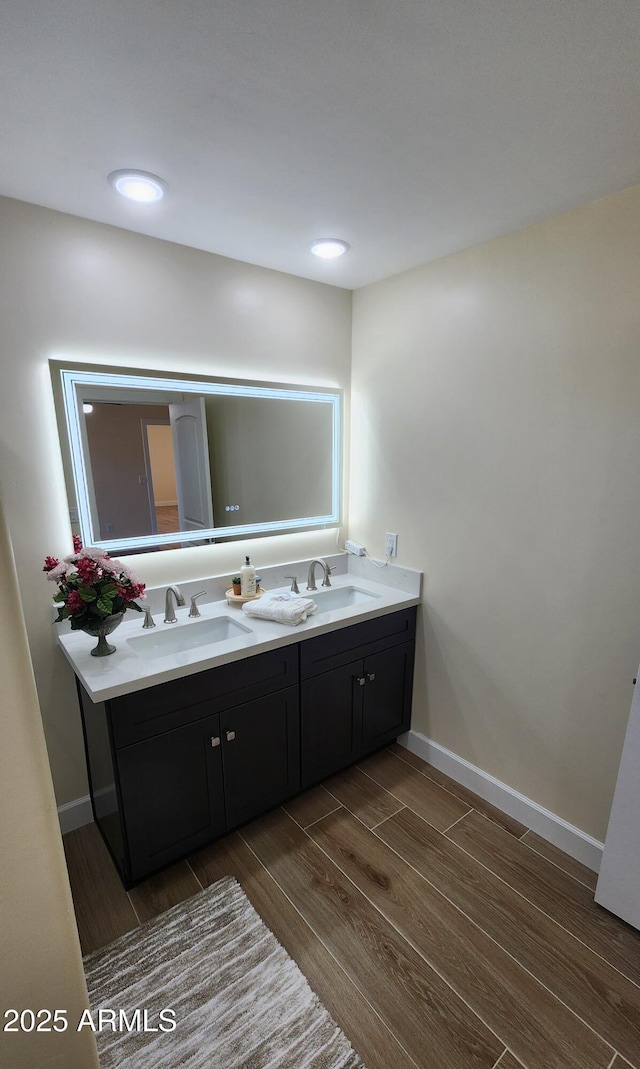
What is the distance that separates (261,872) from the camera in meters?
1.72

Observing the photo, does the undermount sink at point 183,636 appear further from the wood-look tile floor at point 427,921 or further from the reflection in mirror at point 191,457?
the wood-look tile floor at point 427,921

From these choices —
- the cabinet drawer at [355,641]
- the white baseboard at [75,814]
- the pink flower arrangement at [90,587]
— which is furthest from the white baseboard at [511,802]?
the pink flower arrangement at [90,587]

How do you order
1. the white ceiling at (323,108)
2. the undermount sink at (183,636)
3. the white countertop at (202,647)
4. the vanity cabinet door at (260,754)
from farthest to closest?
the undermount sink at (183,636), the vanity cabinet door at (260,754), the white countertop at (202,647), the white ceiling at (323,108)

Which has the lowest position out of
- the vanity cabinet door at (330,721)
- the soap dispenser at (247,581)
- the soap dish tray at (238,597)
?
the vanity cabinet door at (330,721)

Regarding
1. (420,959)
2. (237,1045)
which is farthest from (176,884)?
(420,959)

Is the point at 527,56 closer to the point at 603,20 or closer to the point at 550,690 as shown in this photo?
the point at 603,20

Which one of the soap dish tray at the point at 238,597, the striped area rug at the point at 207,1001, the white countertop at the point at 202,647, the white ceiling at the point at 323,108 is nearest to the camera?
the white ceiling at the point at 323,108

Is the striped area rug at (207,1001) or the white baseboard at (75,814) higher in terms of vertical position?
the white baseboard at (75,814)

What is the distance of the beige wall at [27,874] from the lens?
1.65 feet

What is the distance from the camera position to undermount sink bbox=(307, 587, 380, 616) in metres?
2.37

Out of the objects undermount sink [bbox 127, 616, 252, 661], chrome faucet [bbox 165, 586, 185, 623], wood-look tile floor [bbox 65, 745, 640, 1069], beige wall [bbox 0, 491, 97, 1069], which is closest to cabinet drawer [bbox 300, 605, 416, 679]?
undermount sink [bbox 127, 616, 252, 661]

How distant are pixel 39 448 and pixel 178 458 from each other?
52 cm

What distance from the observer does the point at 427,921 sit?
1558 millimetres

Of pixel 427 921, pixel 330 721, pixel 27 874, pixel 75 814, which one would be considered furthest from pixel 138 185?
pixel 427 921
